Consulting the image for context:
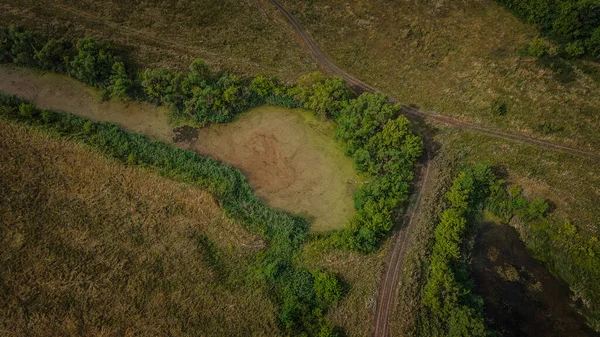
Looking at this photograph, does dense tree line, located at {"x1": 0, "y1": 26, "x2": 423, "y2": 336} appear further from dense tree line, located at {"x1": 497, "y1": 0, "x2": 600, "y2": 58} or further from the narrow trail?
dense tree line, located at {"x1": 497, "y1": 0, "x2": 600, "y2": 58}

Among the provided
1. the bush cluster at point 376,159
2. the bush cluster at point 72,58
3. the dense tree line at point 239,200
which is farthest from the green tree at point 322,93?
the bush cluster at point 72,58

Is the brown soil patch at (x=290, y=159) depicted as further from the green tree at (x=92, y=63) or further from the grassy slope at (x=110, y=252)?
the green tree at (x=92, y=63)

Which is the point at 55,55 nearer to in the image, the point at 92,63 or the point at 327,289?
the point at 92,63

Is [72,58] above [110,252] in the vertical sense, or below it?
above

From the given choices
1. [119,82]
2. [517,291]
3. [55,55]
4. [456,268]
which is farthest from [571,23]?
[55,55]

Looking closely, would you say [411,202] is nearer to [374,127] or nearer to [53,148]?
[374,127]

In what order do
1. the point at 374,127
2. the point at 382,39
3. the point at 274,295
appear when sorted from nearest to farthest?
the point at 274,295 < the point at 374,127 < the point at 382,39

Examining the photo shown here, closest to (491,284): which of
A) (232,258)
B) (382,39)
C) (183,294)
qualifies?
(232,258)
